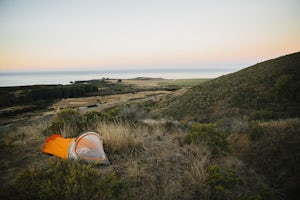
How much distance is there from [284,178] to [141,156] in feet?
14.9

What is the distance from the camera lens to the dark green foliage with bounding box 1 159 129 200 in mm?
2990

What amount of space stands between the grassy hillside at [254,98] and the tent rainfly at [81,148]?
14.4 meters

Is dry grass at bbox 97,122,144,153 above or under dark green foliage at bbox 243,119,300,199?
above

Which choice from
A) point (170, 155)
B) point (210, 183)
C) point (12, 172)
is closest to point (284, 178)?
point (210, 183)

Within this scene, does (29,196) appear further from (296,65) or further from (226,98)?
(296,65)

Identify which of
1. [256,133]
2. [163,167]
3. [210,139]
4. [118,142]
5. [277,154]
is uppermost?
[118,142]

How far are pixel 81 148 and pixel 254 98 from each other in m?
20.3

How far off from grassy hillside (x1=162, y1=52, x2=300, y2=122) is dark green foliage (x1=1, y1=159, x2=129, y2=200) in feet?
48.6

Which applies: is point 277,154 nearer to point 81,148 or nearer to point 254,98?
point 81,148

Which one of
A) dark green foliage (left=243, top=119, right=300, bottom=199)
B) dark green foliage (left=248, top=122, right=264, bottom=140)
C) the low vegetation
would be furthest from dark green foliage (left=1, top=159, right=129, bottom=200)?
dark green foliage (left=248, top=122, right=264, bottom=140)

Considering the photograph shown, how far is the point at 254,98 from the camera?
63.1 feet

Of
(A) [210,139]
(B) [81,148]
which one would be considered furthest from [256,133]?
(B) [81,148]

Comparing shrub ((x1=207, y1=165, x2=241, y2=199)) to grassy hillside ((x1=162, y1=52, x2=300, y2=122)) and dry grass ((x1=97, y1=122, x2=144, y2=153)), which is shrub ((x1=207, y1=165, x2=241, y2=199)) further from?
grassy hillside ((x1=162, y1=52, x2=300, y2=122))

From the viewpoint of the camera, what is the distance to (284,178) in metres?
5.23
